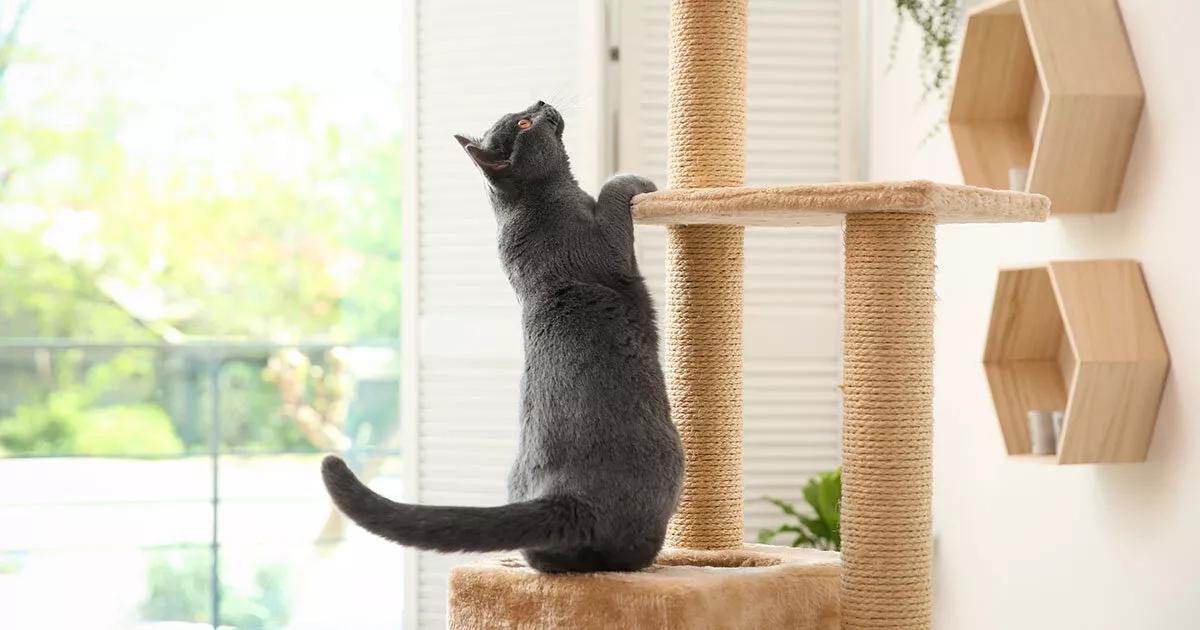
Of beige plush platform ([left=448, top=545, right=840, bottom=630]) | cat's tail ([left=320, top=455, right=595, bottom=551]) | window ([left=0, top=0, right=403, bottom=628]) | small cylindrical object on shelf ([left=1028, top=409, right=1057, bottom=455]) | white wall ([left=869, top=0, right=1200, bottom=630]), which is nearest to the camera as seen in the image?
cat's tail ([left=320, top=455, right=595, bottom=551])

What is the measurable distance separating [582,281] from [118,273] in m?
8.31

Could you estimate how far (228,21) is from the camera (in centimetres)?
876

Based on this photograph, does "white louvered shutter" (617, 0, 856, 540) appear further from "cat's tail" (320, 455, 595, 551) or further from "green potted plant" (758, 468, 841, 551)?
"cat's tail" (320, 455, 595, 551)

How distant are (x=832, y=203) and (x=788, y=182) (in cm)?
155

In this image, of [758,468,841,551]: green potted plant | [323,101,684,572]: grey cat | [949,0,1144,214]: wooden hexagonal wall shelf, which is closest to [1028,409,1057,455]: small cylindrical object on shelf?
[949,0,1144,214]: wooden hexagonal wall shelf

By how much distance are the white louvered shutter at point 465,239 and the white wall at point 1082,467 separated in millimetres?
806

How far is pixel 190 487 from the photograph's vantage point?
610cm

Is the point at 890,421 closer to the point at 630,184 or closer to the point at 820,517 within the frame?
the point at 630,184

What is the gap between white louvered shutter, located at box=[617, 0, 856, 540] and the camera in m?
2.82

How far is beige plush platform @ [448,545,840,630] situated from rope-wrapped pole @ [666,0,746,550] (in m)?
0.14

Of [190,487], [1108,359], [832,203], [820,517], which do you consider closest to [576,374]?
[832,203]

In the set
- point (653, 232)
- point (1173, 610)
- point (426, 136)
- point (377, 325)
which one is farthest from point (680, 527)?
point (377, 325)

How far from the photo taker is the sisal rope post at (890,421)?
4.49 feet

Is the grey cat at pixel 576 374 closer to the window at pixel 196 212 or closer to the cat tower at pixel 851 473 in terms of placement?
the cat tower at pixel 851 473
